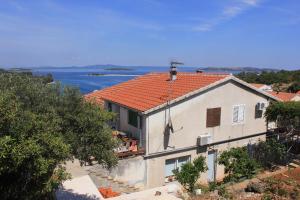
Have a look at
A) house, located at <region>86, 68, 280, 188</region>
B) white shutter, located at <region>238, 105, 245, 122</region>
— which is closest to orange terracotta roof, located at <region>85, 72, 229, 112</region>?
house, located at <region>86, 68, 280, 188</region>

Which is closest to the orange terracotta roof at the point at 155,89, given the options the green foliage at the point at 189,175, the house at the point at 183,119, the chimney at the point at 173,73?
the house at the point at 183,119

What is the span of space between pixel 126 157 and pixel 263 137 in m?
12.1

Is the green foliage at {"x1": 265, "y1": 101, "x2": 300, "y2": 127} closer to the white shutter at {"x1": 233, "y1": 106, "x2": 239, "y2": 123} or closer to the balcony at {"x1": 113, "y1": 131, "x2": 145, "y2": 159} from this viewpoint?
the white shutter at {"x1": 233, "y1": 106, "x2": 239, "y2": 123}

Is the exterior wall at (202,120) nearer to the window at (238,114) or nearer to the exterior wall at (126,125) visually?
the window at (238,114)

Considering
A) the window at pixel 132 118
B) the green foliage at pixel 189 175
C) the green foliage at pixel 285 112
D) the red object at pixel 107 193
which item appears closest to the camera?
the red object at pixel 107 193

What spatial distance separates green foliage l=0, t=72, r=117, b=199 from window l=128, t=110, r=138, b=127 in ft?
28.4

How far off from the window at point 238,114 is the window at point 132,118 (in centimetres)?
710

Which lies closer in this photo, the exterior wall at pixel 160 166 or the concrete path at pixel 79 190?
the concrete path at pixel 79 190

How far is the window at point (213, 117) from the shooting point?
21391mm

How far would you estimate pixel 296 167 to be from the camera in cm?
2252

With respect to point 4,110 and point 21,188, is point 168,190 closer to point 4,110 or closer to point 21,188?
point 21,188

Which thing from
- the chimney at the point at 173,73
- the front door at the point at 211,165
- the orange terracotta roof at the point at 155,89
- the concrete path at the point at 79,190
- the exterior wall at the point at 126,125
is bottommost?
the front door at the point at 211,165

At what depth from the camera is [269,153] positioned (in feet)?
76.8

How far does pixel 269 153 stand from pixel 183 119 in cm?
765
